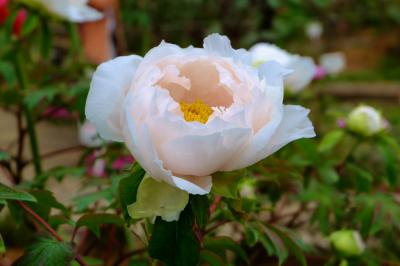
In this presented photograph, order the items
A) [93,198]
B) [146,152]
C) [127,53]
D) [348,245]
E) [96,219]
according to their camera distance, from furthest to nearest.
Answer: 1. [127,53]
2. [348,245]
3. [93,198]
4. [96,219]
5. [146,152]

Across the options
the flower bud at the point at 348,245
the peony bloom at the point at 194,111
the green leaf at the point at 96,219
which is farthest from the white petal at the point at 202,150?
the flower bud at the point at 348,245

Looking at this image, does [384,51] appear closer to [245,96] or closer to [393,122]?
[393,122]

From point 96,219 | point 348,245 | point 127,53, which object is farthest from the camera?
point 127,53

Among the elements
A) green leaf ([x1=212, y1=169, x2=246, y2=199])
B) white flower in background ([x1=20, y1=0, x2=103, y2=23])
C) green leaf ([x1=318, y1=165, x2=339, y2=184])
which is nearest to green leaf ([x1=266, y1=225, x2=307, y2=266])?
green leaf ([x1=212, y1=169, x2=246, y2=199])

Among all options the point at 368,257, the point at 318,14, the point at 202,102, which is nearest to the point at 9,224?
the point at 368,257

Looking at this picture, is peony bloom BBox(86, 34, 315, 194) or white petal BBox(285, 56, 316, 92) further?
white petal BBox(285, 56, 316, 92)

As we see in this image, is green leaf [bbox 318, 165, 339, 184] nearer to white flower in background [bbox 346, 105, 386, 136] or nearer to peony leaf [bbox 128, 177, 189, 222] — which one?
white flower in background [bbox 346, 105, 386, 136]

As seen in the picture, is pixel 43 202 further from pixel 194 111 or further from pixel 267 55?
pixel 267 55

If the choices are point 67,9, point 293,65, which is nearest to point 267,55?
point 293,65
